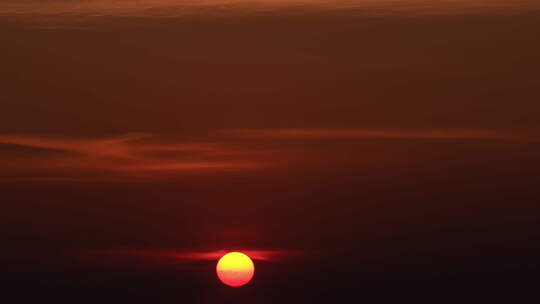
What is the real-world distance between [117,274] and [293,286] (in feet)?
17.2

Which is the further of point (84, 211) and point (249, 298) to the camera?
point (249, 298)

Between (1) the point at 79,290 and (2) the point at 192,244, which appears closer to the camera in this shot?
(2) the point at 192,244

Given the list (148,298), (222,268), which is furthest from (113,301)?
(222,268)

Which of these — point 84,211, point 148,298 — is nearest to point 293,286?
point 148,298

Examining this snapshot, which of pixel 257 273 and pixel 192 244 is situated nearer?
pixel 192 244

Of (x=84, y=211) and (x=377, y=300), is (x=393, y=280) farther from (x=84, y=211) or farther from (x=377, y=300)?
(x=84, y=211)

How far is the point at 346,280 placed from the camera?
1375 inches

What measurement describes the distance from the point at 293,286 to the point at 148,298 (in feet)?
14.1

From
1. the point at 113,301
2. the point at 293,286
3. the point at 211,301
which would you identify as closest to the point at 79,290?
the point at 113,301

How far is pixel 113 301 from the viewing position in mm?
35531

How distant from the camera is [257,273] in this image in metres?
35.6

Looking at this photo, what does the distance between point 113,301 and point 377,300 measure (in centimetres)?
771

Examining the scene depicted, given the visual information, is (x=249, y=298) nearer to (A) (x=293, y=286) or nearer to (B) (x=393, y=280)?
(A) (x=293, y=286)

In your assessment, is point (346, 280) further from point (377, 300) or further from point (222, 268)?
point (222, 268)
